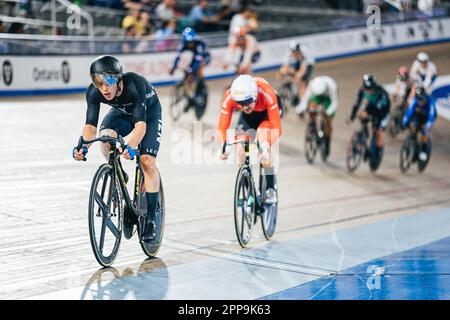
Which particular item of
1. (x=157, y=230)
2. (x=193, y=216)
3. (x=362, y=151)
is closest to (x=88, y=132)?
(x=157, y=230)

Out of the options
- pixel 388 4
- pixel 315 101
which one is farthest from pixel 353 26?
pixel 315 101

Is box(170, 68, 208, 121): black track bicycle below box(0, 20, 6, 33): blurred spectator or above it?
below

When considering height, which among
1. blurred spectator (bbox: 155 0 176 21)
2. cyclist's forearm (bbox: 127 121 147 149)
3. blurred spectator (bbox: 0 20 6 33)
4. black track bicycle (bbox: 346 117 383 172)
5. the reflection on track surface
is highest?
blurred spectator (bbox: 155 0 176 21)

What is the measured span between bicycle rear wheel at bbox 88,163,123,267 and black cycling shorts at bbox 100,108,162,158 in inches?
13.6

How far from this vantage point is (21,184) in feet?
31.0

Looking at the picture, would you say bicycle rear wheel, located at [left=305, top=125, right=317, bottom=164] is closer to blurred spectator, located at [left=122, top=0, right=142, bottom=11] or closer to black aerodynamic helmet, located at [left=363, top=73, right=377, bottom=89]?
black aerodynamic helmet, located at [left=363, top=73, right=377, bottom=89]

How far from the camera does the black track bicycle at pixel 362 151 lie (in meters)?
12.9

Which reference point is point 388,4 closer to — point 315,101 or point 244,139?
point 315,101

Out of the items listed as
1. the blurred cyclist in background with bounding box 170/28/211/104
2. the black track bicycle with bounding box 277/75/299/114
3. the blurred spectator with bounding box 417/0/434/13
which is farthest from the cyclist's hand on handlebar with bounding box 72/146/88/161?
the blurred spectator with bounding box 417/0/434/13

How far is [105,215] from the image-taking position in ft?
19.9

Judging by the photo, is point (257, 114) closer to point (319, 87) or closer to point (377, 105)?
point (377, 105)

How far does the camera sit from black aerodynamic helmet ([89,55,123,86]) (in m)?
A: 5.79
